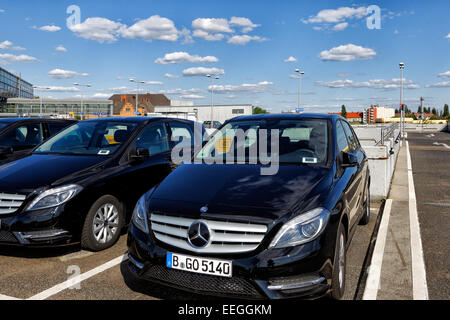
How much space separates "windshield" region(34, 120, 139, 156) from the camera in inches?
212

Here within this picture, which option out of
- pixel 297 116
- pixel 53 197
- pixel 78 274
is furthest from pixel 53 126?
pixel 297 116

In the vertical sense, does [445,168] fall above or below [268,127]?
below

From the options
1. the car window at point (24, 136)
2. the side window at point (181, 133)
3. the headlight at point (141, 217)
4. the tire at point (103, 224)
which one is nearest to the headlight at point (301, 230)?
the headlight at point (141, 217)

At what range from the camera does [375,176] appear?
751 cm

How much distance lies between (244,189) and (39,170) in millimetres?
2675

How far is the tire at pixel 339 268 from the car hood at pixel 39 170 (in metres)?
2.96

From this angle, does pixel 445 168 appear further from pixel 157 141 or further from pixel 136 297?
pixel 136 297

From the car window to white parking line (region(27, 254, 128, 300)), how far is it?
3.79 meters

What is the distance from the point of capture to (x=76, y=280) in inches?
151

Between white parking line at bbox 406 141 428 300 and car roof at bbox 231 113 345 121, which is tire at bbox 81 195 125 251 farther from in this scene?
white parking line at bbox 406 141 428 300

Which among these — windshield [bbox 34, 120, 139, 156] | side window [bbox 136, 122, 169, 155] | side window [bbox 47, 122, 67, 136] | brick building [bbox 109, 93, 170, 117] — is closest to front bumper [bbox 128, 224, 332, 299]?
windshield [bbox 34, 120, 139, 156]

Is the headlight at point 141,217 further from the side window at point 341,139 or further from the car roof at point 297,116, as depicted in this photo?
the side window at point 341,139
